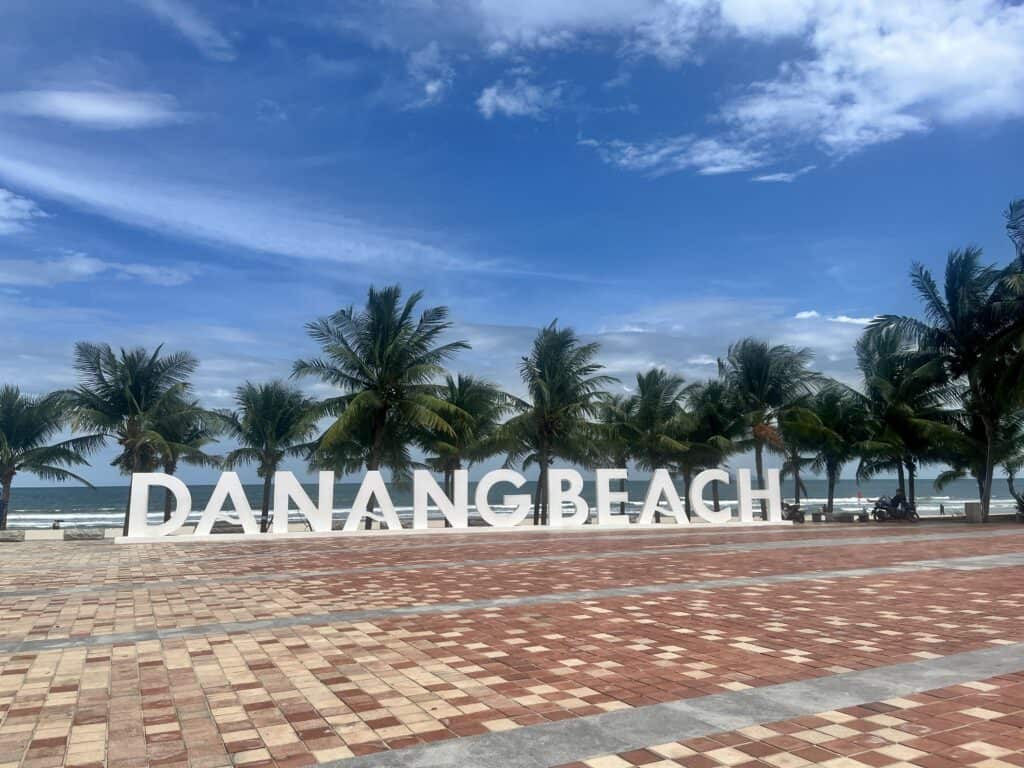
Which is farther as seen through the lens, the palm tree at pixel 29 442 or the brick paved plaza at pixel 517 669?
the palm tree at pixel 29 442

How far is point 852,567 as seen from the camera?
10.8 m

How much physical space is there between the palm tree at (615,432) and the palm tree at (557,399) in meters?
0.47

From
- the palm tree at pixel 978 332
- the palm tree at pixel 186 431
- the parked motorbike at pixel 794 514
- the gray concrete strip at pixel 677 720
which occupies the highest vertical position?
the palm tree at pixel 978 332

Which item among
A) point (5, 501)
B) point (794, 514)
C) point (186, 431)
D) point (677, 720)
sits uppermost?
point (186, 431)

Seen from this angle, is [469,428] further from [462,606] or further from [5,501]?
[462,606]

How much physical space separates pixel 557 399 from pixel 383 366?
6548mm

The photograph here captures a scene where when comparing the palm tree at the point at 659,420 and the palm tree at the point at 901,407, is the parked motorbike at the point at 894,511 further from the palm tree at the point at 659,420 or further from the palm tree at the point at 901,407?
the palm tree at the point at 659,420

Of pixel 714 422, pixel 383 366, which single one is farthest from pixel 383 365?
pixel 714 422

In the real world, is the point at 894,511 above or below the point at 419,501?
below

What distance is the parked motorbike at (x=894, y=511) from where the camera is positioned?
28.8 m

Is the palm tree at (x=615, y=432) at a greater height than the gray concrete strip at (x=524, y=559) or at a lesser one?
greater

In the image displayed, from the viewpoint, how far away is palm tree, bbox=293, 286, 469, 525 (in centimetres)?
2258

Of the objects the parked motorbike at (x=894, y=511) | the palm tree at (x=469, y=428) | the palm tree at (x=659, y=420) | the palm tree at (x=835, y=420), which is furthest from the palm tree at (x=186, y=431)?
the parked motorbike at (x=894, y=511)

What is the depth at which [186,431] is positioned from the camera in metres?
28.4
